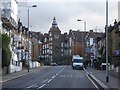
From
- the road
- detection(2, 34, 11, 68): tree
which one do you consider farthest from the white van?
the road

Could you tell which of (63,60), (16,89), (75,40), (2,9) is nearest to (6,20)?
(2,9)

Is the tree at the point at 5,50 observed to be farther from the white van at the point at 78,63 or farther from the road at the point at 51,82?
the white van at the point at 78,63

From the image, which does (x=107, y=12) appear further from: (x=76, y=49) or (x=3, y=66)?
(x=76, y=49)

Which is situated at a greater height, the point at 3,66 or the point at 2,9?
the point at 2,9

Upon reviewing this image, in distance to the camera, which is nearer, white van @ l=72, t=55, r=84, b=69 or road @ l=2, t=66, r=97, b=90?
road @ l=2, t=66, r=97, b=90

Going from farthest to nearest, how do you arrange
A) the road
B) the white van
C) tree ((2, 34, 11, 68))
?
the white van < tree ((2, 34, 11, 68)) < the road

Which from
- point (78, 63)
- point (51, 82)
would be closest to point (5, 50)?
point (51, 82)

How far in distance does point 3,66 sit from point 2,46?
343 cm

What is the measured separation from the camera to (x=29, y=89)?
25750mm

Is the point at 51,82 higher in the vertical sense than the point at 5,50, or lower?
lower

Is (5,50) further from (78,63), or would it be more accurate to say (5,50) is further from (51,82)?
(78,63)

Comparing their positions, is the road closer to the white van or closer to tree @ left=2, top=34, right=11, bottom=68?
tree @ left=2, top=34, right=11, bottom=68

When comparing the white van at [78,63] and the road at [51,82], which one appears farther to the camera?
the white van at [78,63]

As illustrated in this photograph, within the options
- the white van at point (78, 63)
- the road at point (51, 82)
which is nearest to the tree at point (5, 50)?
the road at point (51, 82)
